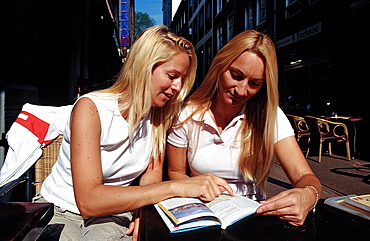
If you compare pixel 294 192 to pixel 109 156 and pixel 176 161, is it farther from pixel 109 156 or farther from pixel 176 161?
pixel 109 156

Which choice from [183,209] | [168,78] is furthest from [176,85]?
[183,209]

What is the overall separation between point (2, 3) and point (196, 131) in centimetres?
267

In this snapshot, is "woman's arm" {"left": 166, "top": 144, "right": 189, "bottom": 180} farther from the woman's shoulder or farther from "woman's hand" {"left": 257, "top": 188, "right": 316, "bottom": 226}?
"woman's hand" {"left": 257, "top": 188, "right": 316, "bottom": 226}

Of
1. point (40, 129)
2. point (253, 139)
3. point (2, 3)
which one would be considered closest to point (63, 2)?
point (2, 3)

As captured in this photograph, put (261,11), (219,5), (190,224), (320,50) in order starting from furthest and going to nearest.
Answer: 1. (219,5)
2. (261,11)
3. (320,50)
4. (190,224)

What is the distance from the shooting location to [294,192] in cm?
141

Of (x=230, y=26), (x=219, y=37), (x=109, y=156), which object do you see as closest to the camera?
(x=109, y=156)

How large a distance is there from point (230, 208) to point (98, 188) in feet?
1.98

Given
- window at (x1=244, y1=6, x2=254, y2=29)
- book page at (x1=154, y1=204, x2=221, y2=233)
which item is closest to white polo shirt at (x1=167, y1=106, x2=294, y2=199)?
book page at (x1=154, y1=204, x2=221, y2=233)

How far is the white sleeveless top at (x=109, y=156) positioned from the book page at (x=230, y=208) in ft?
1.83

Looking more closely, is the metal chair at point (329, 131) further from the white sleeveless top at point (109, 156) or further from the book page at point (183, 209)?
the book page at point (183, 209)

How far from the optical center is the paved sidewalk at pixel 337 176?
4441 mm

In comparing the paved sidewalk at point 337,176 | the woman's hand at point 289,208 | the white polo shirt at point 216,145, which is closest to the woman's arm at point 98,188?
the woman's hand at point 289,208

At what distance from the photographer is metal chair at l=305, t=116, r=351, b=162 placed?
6789 millimetres
